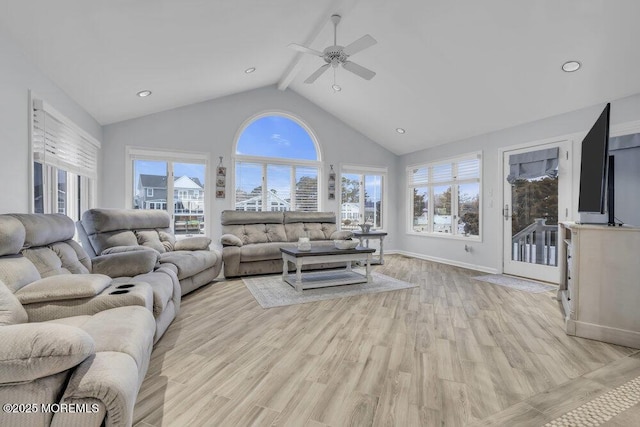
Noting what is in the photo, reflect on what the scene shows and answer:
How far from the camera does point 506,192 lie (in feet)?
16.5

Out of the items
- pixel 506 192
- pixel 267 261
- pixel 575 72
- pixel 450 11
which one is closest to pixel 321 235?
pixel 267 261

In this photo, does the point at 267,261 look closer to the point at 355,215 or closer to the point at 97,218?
the point at 97,218

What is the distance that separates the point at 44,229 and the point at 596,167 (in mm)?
→ 4398

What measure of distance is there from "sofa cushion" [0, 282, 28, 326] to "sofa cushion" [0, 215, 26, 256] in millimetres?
339

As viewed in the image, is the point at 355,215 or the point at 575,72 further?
the point at 355,215

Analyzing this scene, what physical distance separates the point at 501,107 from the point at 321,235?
351 cm

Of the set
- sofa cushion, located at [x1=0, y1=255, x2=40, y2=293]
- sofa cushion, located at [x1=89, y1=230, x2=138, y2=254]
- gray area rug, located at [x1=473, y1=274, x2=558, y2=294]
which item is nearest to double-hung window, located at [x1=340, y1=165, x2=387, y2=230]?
gray area rug, located at [x1=473, y1=274, x2=558, y2=294]

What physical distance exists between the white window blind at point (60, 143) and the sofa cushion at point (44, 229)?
911 millimetres

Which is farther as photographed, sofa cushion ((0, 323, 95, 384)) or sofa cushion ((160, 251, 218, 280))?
sofa cushion ((160, 251, 218, 280))

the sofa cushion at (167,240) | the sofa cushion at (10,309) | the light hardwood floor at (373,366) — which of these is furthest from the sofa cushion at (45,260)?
the sofa cushion at (167,240)

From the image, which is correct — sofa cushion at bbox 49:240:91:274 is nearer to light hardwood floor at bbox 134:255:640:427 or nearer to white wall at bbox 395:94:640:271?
light hardwood floor at bbox 134:255:640:427

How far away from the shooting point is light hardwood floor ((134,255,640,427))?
1557 mm

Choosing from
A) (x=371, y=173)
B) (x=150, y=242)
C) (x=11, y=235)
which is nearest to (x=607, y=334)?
(x=11, y=235)

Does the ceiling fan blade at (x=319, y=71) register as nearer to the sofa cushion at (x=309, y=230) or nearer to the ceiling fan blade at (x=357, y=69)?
the ceiling fan blade at (x=357, y=69)
